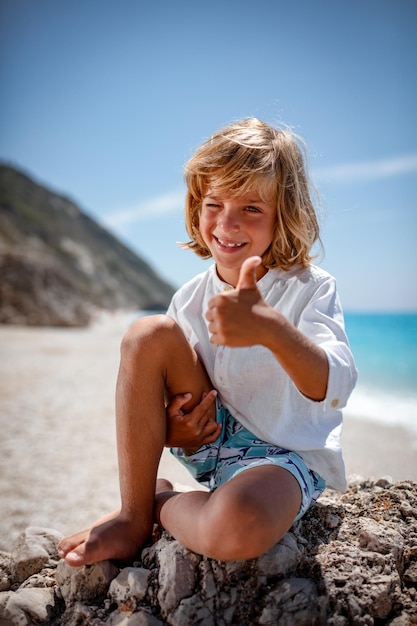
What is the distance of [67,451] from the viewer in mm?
4305

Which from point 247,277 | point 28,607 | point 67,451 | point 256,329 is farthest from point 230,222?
point 67,451

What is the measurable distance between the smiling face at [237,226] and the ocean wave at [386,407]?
4.43 m

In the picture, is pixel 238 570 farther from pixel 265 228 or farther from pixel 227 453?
pixel 265 228

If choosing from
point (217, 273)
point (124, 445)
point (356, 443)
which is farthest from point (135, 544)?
point (356, 443)

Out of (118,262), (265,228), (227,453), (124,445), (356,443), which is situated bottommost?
(118,262)

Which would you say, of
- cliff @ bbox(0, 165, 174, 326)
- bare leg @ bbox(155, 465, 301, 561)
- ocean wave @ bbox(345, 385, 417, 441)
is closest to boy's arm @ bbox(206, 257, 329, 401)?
bare leg @ bbox(155, 465, 301, 561)

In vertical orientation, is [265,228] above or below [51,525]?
above

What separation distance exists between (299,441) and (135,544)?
0.67m

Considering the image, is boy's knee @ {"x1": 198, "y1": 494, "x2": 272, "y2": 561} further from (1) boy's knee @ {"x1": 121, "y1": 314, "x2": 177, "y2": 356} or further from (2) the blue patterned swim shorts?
(1) boy's knee @ {"x1": 121, "y1": 314, "x2": 177, "y2": 356}

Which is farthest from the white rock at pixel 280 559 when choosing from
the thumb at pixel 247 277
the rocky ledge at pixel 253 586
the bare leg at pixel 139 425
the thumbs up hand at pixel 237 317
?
the thumb at pixel 247 277

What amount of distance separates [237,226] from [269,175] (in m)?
0.23

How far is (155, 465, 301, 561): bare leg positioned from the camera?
1368mm

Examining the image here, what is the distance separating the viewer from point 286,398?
1.77 m

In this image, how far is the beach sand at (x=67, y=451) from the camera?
10.6 ft
